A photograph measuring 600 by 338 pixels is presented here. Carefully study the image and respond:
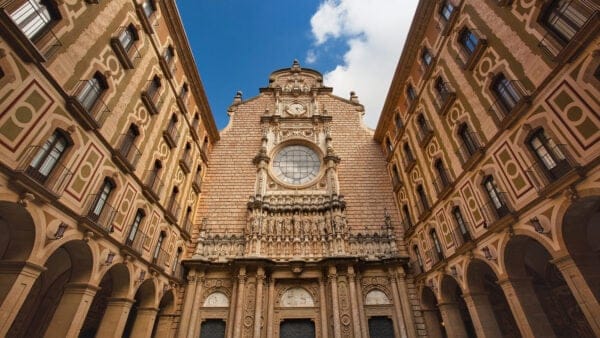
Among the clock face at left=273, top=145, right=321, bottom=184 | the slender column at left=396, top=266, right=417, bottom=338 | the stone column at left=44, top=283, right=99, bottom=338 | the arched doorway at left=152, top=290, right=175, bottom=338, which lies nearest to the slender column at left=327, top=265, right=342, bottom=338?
the slender column at left=396, top=266, right=417, bottom=338

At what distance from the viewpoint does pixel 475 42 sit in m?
11.7

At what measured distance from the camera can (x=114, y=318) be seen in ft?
35.8

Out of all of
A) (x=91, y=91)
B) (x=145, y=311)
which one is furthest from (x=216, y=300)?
(x=91, y=91)

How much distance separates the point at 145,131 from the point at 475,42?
15.6m

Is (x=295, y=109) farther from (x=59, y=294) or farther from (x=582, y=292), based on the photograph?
(x=582, y=292)

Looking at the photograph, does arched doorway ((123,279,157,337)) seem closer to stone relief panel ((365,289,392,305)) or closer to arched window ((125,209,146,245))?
arched window ((125,209,146,245))

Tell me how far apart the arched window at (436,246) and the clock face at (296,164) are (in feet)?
31.3

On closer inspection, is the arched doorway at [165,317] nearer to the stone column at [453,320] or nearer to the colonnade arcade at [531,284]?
the colonnade arcade at [531,284]

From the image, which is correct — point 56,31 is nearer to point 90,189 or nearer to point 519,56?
point 90,189

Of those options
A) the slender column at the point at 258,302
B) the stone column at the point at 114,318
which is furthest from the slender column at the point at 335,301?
the stone column at the point at 114,318

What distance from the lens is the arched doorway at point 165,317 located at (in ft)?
49.2

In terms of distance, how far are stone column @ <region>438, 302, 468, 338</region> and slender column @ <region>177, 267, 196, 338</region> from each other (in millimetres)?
13365

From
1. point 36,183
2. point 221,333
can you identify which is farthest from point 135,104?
point 221,333

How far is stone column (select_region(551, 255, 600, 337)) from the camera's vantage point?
6742 millimetres
